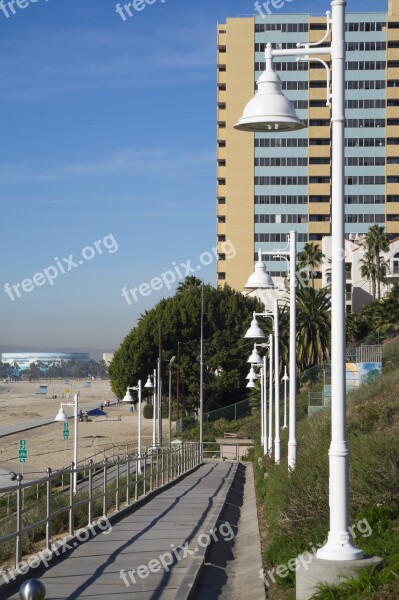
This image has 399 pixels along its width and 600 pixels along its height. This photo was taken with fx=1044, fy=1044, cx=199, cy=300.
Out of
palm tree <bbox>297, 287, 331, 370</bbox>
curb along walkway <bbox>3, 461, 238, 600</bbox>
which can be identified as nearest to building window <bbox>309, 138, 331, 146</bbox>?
palm tree <bbox>297, 287, 331, 370</bbox>

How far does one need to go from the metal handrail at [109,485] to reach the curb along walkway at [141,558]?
1.73ft

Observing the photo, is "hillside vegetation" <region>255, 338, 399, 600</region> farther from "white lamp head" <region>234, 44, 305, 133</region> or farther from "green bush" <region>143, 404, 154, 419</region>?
"green bush" <region>143, 404, 154, 419</region>

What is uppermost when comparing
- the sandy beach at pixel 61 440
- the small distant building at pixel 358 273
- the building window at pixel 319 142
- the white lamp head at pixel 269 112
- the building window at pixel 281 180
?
the building window at pixel 319 142

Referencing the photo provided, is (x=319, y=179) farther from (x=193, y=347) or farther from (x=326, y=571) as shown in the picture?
(x=326, y=571)

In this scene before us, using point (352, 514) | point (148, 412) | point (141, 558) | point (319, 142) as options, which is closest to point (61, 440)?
point (148, 412)

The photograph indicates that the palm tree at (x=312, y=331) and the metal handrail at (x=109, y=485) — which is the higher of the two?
the palm tree at (x=312, y=331)

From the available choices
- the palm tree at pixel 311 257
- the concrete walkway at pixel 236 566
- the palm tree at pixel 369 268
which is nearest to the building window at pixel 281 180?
the palm tree at pixel 311 257

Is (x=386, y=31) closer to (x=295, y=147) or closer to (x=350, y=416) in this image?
(x=295, y=147)

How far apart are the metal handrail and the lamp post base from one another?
361 centimetres

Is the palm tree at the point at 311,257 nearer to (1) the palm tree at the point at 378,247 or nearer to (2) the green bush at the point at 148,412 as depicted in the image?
(1) the palm tree at the point at 378,247

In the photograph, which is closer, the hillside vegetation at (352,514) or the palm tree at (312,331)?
the hillside vegetation at (352,514)

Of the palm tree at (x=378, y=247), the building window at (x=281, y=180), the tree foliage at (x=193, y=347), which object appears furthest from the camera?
the building window at (x=281, y=180)

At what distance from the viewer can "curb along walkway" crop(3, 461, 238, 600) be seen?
11992 millimetres

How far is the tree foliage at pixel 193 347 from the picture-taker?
8869cm
